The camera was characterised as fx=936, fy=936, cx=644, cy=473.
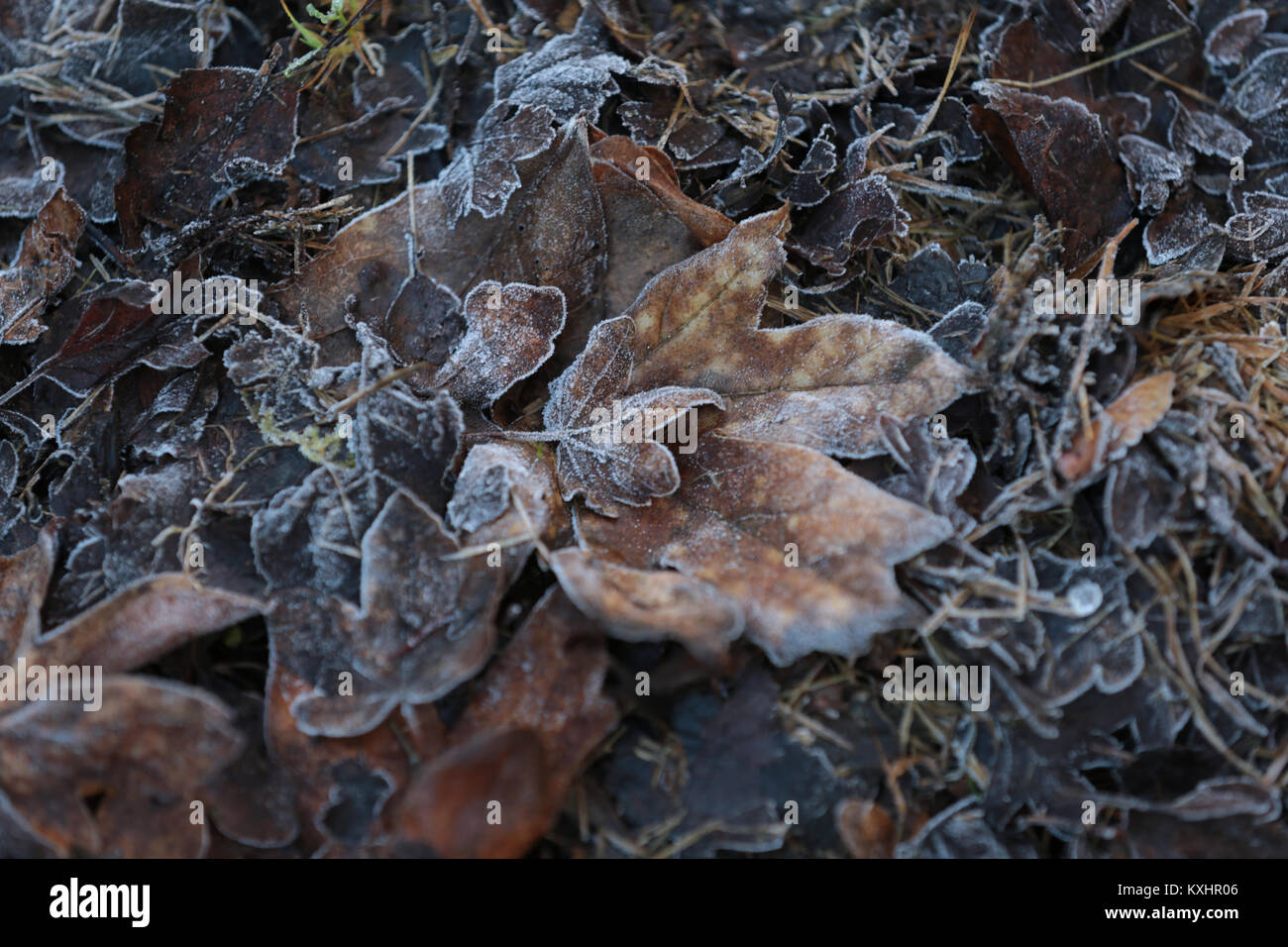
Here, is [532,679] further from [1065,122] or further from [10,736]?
[1065,122]

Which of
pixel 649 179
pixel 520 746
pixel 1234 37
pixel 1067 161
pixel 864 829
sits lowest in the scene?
pixel 864 829

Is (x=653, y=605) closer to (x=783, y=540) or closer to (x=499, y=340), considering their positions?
(x=783, y=540)

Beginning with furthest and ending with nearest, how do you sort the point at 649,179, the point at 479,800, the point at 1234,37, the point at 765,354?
1. the point at 1234,37
2. the point at 649,179
3. the point at 765,354
4. the point at 479,800

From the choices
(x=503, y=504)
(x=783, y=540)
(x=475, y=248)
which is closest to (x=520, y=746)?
(x=503, y=504)

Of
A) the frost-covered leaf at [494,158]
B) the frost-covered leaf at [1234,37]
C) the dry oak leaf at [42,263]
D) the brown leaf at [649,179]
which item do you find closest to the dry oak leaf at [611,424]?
the brown leaf at [649,179]

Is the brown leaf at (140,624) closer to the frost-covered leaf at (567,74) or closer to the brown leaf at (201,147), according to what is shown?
the brown leaf at (201,147)

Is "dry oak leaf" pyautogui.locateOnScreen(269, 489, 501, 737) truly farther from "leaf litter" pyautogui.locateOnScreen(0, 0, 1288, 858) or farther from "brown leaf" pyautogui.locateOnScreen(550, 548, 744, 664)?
"brown leaf" pyautogui.locateOnScreen(550, 548, 744, 664)
